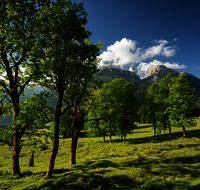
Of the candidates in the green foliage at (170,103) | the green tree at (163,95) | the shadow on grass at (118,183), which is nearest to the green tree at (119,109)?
the green foliage at (170,103)

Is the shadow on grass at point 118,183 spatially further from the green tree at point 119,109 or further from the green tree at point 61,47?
the green tree at point 119,109

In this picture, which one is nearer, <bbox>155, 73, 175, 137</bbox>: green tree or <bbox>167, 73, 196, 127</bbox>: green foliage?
<bbox>167, 73, 196, 127</bbox>: green foliage

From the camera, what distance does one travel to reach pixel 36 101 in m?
13.9

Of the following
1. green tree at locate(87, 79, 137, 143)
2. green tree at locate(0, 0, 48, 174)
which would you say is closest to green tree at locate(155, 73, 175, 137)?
green tree at locate(87, 79, 137, 143)

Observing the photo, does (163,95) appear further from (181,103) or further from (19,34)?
(19,34)

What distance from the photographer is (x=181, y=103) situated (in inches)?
1347

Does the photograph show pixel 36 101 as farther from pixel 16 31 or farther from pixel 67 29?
pixel 67 29

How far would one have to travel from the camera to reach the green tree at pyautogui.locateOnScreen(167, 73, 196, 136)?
105 feet

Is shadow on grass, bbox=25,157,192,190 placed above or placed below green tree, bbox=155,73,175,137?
below

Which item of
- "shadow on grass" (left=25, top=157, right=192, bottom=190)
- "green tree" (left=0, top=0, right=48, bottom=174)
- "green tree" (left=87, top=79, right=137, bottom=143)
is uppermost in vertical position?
"green tree" (left=0, top=0, right=48, bottom=174)

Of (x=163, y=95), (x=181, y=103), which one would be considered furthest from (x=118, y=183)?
(x=163, y=95)

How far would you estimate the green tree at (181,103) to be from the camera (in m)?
32.0

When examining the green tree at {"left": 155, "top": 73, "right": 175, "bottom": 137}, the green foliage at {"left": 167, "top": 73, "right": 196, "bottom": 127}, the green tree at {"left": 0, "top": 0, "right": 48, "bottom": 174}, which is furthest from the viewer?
the green tree at {"left": 155, "top": 73, "right": 175, "bottom": 137}

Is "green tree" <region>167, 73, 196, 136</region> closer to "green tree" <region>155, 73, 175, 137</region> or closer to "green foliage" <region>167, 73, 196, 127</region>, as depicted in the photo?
"green foliage" <region>167, 73, 196, 127</region>
